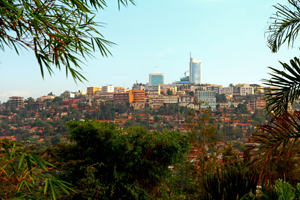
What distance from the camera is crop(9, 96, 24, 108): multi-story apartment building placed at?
2986cm

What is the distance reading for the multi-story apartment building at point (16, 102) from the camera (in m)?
29.9

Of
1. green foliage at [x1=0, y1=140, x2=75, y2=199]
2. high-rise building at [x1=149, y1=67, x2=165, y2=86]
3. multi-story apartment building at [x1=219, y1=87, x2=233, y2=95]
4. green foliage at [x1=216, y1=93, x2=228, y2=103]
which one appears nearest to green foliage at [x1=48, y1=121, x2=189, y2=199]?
green foliage at [x1=0, y1=140, x2=75, y2=199]

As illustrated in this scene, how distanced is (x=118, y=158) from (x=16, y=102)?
30.7m

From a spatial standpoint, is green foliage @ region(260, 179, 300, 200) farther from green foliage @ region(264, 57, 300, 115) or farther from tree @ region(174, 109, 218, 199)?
tree @ region(174, 109, 218, 199)

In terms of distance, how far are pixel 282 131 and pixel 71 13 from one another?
173 centimetres

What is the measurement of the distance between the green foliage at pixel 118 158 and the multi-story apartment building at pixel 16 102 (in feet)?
95.6

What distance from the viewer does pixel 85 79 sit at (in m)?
1.66

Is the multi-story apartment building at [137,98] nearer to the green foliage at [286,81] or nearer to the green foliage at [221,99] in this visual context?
the green foliage at [221,99]

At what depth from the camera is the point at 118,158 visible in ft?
12.8

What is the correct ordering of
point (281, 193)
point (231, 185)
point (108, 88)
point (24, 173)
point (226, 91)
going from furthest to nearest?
point (108, 88) → point (226, 91) → point (231, 185) → point (281, 193) → point (24, 173)

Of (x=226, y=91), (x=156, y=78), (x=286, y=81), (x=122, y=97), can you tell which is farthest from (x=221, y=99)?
(x=156, y=78)

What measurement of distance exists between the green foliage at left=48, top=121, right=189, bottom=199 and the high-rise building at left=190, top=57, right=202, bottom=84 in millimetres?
Answer: 86172

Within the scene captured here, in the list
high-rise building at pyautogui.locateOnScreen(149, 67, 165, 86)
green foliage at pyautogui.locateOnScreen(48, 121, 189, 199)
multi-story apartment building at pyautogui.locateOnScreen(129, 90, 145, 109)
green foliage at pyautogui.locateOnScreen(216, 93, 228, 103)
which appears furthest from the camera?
high-rise building at pyautogui.locateOnScreen(149, 67, 165, 86)

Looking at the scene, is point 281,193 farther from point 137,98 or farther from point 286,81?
point 137,98
